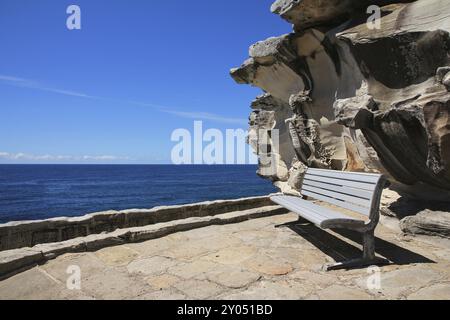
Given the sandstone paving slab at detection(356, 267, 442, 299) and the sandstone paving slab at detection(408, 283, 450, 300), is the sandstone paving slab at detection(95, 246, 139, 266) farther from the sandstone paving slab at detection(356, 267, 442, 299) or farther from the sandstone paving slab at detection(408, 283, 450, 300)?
the sandstone paving slab at detection(408, 283, 450, 300)

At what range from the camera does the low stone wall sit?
538cm

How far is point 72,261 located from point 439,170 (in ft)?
14.7

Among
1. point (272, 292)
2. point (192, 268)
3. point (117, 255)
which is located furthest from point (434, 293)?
point (117, 255)

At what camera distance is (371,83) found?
551cm

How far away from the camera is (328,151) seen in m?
8.54

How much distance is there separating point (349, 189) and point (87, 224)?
4.30 meters

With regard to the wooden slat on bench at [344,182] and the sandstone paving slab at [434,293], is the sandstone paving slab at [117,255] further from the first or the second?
the sandstone paving slab at [434,293]

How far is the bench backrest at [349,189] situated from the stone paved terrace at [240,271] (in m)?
0.60

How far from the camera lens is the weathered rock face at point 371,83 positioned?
14.6ft

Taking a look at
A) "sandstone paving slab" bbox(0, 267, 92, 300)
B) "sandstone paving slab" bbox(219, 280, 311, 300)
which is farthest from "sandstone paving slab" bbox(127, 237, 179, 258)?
"sandstone paving slab" bbox(219, 280, 311, 300)

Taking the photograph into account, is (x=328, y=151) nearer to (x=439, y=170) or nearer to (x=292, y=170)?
(x=292, y=170)

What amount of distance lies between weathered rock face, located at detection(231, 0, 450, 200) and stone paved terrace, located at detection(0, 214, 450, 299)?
4.02 feet
